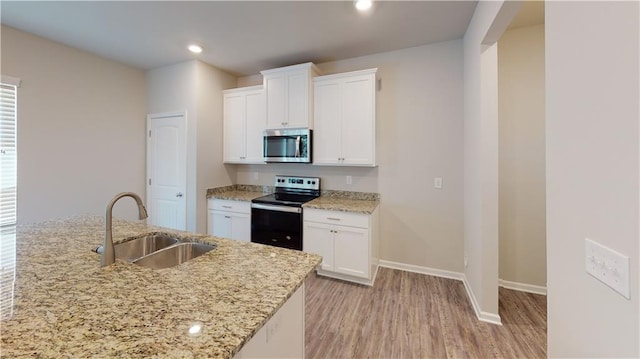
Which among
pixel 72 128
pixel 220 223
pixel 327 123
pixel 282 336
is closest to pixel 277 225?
pixel 220 223

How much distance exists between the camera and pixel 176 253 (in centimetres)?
157

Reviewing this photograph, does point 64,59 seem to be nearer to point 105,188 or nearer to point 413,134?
point 105,188

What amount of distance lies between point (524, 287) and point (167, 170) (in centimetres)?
471

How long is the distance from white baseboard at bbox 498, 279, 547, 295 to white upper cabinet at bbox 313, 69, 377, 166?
6.26 ft

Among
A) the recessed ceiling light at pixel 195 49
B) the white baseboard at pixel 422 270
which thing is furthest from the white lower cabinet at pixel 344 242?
the recessed ceiling light at pixel 195 49

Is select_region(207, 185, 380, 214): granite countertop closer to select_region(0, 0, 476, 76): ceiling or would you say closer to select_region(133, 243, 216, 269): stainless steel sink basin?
select_region(133, 243, 216, 269): stainless steel sink basin

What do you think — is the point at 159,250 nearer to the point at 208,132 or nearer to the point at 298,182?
the point at 298,182

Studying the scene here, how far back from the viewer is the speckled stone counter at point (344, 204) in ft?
9.16

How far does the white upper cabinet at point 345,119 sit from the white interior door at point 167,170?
1.94 m

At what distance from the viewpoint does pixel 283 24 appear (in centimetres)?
256

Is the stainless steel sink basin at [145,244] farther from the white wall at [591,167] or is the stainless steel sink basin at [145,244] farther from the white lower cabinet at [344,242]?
the white wall at [591,167]

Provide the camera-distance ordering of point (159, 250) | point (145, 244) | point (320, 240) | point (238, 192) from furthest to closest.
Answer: point (238, 192)
point (320, 240)
point (145, 244)
point (159, 250)

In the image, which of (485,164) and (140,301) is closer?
(140,301)

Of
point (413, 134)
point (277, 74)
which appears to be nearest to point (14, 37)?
point (277, 74)
